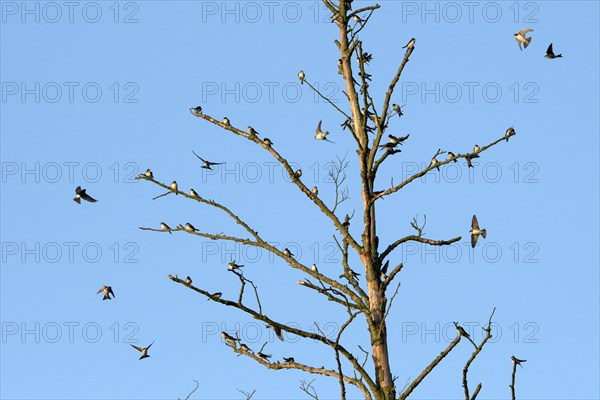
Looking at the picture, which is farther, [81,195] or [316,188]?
[81,195]

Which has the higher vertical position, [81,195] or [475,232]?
[81,195]

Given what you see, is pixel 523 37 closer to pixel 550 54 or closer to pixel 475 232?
pixel 550 54

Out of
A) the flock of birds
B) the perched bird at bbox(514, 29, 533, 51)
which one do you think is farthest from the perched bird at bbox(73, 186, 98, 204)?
the perched bird at bbox(514, 29, 533, 51)

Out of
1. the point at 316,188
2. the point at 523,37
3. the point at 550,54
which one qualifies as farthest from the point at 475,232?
the point at 550,54

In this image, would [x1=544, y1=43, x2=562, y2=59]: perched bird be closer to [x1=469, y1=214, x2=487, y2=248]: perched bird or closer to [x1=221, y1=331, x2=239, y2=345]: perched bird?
[x1=469, y1=214, x2=487, y2=248]: perched bird

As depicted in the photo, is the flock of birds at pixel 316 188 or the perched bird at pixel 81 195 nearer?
the flock of birds at pixel 316 188

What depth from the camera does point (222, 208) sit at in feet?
24.0

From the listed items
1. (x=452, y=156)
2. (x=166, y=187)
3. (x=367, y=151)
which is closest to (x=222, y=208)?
(x=166, y=187)

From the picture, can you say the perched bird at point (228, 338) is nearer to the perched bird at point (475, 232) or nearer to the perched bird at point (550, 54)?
the perched bird at point (475, 232)

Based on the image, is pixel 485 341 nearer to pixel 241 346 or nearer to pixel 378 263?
pixel 378 263

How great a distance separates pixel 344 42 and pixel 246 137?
1.06 m

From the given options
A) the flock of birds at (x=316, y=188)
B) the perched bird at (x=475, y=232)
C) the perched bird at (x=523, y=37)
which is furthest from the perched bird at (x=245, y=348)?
the perched bird at (x=523, y=37)

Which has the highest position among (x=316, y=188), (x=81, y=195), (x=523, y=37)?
(x=523, y=37)

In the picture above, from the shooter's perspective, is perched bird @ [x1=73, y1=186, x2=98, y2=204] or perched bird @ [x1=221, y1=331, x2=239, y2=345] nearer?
perched bird @ [x1=221, y1=331, x2=239, y2=345]
